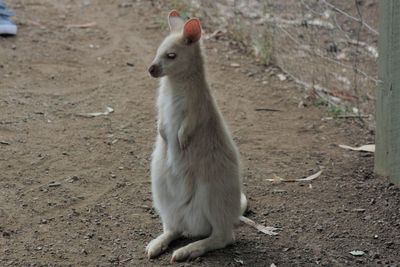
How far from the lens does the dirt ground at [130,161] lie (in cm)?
383

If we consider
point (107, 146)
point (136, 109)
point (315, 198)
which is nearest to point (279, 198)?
point (315, 198)

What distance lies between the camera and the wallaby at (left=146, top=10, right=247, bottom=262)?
3.62m

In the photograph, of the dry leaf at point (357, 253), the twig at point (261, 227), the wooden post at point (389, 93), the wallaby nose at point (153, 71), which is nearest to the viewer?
the wallaby nose at point (153, 71)

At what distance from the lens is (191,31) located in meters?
3.61

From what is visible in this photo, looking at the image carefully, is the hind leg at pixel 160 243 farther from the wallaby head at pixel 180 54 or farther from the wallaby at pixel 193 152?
the wallaby head at pixel 180 54

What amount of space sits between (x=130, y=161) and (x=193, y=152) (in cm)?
127

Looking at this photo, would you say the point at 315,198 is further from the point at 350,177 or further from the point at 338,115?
the point at 338,115

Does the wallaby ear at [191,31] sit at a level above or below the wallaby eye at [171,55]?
above

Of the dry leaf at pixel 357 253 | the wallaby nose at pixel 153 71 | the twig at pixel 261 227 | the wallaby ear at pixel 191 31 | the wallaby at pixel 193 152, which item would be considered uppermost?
the wallaby ear at pixel 191 31

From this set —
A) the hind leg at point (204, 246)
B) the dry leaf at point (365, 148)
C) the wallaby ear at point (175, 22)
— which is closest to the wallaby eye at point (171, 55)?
the wallaby ear at point (175, 22)

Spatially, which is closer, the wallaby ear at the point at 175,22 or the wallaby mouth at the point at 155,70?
the wallaby mouth at the point at 155,70

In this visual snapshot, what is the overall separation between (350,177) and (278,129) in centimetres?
89

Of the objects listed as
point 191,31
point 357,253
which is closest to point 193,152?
point 191,31

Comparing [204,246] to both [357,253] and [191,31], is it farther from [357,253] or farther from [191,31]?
[191,31]
